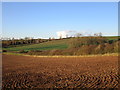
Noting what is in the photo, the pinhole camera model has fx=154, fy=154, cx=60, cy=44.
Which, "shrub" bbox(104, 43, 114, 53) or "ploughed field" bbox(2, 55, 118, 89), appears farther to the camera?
"shrub" bbox(104, 43, 114, 53)

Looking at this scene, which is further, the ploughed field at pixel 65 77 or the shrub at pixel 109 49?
the shrub at pixel 109 49

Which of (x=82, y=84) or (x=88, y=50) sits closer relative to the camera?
(x=82, y=84)

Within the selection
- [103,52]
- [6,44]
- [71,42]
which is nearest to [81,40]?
[71,42]

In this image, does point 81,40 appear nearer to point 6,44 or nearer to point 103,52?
point 103,52

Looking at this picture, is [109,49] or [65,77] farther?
[109,49]

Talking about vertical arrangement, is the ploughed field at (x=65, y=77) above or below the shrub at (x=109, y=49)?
below

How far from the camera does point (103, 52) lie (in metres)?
24.5

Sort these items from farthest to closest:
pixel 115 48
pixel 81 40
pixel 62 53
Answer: pixel 81 40 < pixel 62 53 < pixel 115 48

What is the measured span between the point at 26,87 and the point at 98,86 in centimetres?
394

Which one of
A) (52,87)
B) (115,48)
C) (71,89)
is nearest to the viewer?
(71,89)

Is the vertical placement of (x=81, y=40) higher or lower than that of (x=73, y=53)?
higher

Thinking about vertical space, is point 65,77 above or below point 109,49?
below

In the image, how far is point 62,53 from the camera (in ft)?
95.7

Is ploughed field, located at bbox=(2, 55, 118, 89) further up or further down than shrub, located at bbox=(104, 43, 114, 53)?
further down
